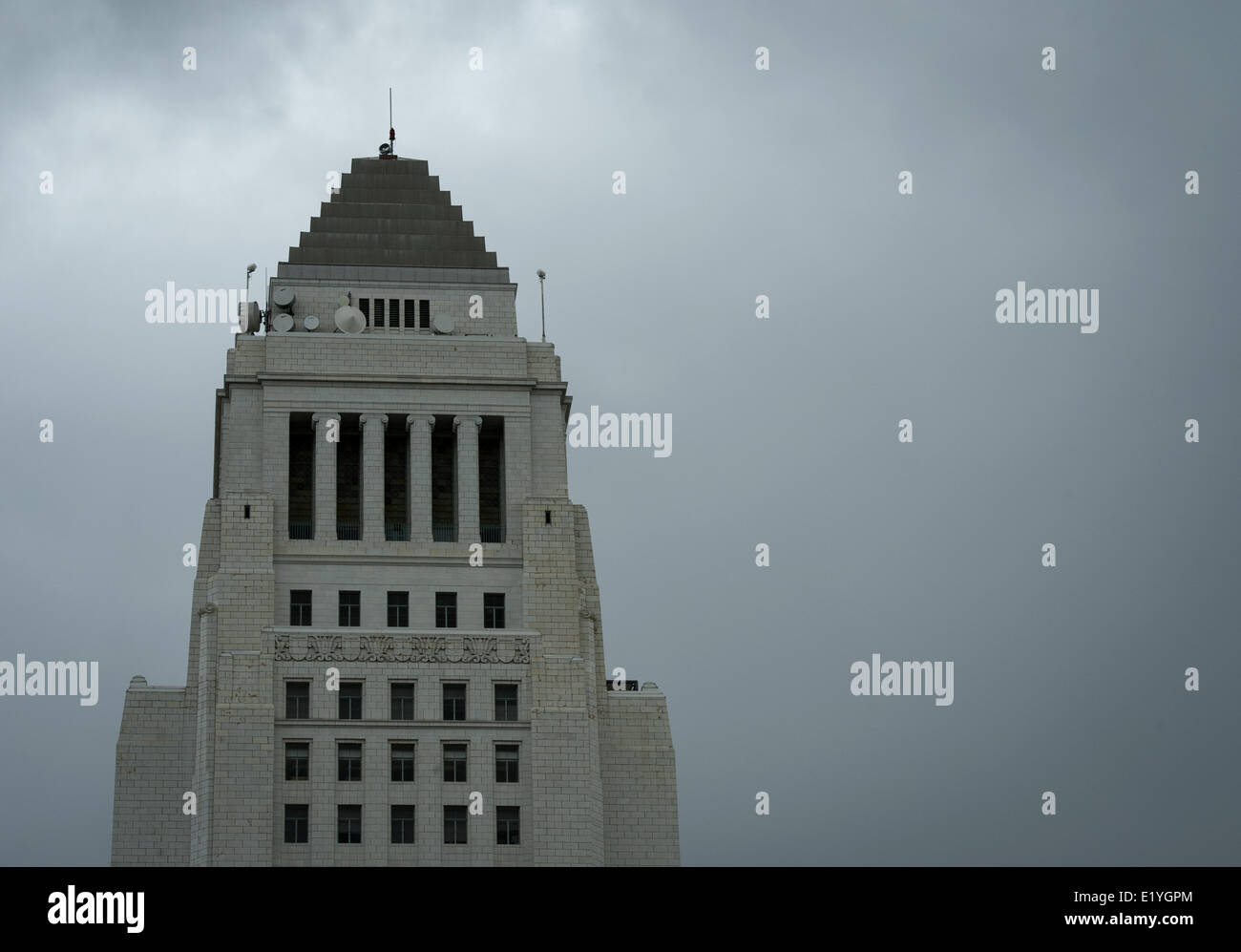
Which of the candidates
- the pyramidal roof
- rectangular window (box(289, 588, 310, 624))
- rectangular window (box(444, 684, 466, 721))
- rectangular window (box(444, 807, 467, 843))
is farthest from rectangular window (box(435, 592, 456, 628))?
the pyramidal roof

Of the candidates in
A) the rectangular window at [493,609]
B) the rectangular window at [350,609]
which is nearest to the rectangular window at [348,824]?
the rectangular window at [350,609]

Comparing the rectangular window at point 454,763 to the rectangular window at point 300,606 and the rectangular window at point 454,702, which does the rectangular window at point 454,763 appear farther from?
the rectangular window at point 300,606

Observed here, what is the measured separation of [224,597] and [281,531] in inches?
170

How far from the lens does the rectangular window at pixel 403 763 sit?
94.1 metres

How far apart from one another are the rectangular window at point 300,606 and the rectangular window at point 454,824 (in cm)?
1028

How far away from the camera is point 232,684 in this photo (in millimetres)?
93625

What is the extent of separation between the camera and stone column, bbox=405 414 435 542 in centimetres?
9900

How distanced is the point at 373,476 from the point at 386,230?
13227 millimetres

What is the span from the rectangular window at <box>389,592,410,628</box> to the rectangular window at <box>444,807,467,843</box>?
8435mm

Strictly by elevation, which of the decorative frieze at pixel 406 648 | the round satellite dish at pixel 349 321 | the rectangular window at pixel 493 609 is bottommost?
the decorative frieze at pixel 406 648

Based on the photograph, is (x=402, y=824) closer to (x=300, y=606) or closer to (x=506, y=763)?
(x=506, y=763)

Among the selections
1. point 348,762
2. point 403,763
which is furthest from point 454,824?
point 348,762

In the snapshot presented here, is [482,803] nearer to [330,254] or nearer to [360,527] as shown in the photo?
[360,527]
